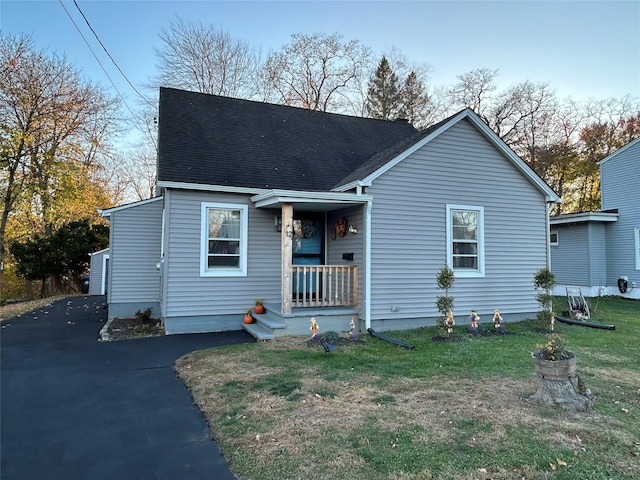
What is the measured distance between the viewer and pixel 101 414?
404 centimetres

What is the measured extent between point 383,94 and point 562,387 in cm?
2499

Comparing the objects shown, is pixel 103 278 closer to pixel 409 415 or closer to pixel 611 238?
pixel 409 415

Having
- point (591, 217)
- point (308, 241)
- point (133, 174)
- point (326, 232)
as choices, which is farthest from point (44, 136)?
point (591, 217)

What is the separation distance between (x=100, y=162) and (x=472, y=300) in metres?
22.1

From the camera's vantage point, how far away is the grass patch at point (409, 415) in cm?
285

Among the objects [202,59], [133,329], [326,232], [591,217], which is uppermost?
[202,59]

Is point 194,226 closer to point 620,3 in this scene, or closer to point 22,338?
point 22,338

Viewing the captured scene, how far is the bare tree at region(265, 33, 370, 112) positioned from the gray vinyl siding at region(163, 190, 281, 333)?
56.2 ft

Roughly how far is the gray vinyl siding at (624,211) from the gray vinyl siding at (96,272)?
21.0 metres

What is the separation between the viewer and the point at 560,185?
26219mm

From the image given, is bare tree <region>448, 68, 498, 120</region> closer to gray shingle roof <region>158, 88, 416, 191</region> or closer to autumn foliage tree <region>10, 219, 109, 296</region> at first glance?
gray shingle roof <region>158, 88, 416, 191</region>

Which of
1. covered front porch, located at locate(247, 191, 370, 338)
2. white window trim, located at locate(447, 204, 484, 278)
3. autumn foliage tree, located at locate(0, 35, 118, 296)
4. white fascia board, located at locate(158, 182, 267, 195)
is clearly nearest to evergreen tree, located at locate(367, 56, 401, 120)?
autumn foliage tree, located at locate(0, 35, 118, 296)

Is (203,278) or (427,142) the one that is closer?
(203,278)

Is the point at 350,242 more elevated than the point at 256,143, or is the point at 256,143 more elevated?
the point at 256,143
